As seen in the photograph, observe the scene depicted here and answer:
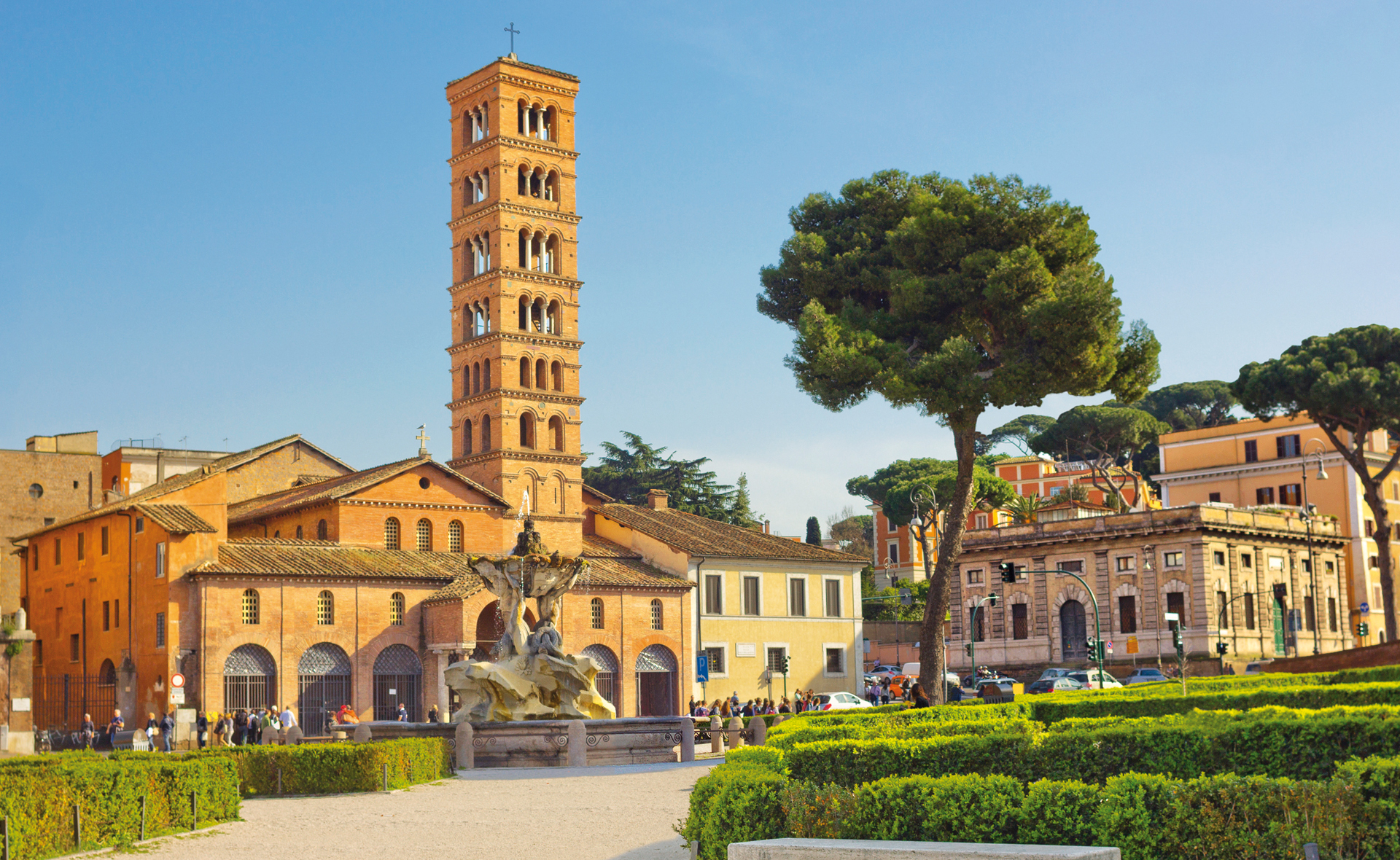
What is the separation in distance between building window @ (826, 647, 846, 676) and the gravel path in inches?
1467

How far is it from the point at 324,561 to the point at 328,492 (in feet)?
14.9

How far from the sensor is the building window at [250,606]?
47.4 m

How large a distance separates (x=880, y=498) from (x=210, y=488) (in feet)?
233

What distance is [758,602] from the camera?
195 ft

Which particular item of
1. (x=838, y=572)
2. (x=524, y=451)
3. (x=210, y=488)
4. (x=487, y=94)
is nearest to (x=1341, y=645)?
(x=838, y=572)

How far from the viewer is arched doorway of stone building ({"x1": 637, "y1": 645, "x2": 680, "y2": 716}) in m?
55.7

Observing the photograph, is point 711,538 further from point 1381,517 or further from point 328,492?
point 1381,517

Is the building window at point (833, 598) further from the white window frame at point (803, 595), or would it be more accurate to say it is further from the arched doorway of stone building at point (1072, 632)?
the arched doorway of stone building at point (1072, 632)

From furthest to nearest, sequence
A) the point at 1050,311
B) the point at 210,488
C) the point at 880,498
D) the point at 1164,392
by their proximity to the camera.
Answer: the point at 880,498 → the point at 1164,392 → the point at 210,488 → the point at 1050,311

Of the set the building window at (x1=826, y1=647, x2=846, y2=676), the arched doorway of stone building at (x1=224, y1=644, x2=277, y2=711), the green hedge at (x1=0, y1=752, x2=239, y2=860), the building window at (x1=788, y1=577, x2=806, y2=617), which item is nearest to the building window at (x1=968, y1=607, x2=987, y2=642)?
the building window at (x1=826, y1=647, x2=846, y2=676)

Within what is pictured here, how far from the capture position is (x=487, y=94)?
6172 centimetres

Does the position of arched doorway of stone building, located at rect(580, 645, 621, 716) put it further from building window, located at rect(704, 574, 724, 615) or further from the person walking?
the person walking

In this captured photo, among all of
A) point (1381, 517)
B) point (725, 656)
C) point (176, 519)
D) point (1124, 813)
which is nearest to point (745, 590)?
point (725, 656)

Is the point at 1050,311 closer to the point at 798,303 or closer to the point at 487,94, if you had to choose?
the point at 798,303
